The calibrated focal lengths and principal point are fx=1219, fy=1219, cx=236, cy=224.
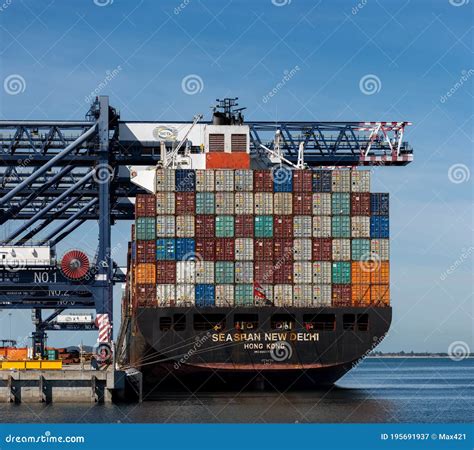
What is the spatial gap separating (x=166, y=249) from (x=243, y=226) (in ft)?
17.3

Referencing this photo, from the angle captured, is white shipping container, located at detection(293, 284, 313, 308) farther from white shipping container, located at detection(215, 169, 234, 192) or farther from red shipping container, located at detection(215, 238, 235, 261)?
white shipping container, located at detection(215, 169, 234, 192)

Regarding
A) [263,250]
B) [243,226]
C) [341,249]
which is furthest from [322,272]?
[243,226]

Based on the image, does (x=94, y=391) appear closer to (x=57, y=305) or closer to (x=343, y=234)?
(x=343, y=234)

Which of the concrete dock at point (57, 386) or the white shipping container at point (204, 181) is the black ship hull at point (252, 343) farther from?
the concrete dock at point (57, 386)

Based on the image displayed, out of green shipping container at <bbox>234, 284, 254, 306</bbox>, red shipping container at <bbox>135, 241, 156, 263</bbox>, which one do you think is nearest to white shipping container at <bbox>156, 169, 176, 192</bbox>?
red shipping container at <bbox>135, 241, 156, 263</bbox>

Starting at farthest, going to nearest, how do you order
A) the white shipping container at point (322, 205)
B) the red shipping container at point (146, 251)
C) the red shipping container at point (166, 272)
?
the white shipping container at point (322, 205) < the red shipping container at point (146, 251) < the red shipping container at point (166, 272)

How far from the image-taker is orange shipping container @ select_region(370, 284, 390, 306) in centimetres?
8012

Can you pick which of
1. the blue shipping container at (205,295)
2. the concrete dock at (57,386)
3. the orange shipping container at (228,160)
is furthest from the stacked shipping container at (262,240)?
the concrete dock at (57,386)

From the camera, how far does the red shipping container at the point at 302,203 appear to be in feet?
265

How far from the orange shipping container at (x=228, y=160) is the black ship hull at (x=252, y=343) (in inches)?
475

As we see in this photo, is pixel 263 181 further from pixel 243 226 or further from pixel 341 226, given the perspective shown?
pixel 341 226

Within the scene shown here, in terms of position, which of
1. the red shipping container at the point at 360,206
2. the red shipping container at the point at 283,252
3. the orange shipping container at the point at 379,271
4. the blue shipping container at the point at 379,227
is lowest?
the orange shipping container at the point at 379,271

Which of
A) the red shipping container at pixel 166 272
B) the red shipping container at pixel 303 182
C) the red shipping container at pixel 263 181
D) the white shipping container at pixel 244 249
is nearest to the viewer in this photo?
the white shipping container at pixel 244 249

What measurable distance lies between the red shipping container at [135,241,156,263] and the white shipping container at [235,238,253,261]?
5.47m
